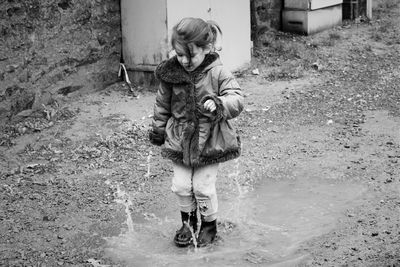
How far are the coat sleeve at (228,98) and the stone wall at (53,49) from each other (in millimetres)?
2582

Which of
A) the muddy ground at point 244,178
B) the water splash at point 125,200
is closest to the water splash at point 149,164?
the muddy ground at point 244,178

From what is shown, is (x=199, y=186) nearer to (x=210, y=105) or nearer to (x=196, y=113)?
(x=196, y=113)

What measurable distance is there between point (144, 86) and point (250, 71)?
1385 mm

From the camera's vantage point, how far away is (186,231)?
4453 mm

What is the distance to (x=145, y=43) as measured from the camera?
7234 millimetres

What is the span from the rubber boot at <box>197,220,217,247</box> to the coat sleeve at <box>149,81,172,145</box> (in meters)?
0.57

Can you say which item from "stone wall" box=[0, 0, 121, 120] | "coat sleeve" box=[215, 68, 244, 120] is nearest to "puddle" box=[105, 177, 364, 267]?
"coat sleeve" box=[215, 68, 244, 120]

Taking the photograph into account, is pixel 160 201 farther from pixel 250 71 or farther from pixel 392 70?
pixel 392 70

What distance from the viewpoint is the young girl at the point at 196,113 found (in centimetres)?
410

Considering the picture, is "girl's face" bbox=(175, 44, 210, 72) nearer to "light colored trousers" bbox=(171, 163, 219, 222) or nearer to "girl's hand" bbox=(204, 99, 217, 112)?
"girl's hand" bbox=(204, 99, 217, 112)

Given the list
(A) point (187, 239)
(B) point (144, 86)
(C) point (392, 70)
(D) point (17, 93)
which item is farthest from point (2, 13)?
(C) point (392, 70)

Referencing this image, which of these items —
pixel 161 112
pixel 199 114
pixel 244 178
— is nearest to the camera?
pixel 199 114

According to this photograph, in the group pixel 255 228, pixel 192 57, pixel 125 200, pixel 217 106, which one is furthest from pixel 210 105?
pixel 125 200

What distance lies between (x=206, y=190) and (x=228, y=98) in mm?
570
